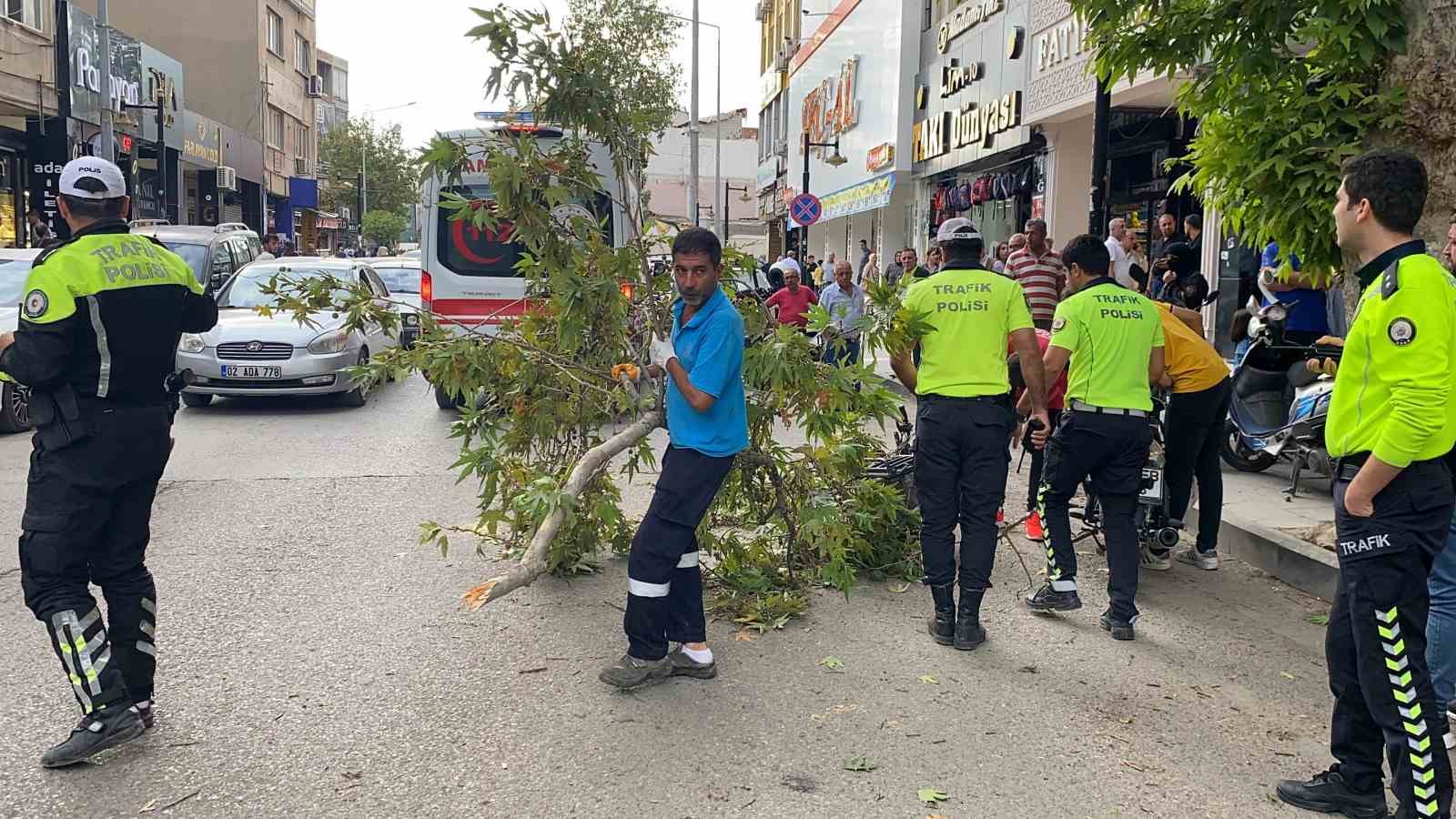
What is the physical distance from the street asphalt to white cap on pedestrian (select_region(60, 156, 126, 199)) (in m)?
1.84

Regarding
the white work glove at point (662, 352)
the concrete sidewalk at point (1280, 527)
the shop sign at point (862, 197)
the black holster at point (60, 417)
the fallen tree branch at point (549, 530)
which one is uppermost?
the shop sign at point (862, 197)

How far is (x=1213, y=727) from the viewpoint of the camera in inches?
175

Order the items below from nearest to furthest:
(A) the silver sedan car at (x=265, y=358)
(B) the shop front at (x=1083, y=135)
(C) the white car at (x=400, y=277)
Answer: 1. (A) the silver sedan car at (x=265, y=358)
2. (B) the shop front at (x=1083, y=135)
3. (C) the white car at (x=400, y=277)

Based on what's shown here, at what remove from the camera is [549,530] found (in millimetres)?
4477

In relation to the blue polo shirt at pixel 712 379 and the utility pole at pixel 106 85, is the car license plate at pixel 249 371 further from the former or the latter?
the utility pole at pixel 106 85

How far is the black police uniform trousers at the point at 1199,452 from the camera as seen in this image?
657 cm

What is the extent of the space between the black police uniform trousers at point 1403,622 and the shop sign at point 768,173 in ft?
150

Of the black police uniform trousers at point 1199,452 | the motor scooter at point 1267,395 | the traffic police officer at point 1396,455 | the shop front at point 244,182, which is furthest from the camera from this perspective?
the shop front at point 244,182

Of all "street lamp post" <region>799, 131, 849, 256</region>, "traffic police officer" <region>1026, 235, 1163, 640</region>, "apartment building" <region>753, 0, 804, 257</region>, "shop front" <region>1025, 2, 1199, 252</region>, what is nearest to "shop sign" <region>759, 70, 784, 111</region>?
"apartment building" <region>753, 0, 804, 257</region>

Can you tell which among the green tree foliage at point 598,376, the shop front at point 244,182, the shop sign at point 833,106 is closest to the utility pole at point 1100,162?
the green tree foliage at point 598,376

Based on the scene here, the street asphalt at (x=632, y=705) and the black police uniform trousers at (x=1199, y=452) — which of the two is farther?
the black police uniform trousers at (x=1199, y=452)

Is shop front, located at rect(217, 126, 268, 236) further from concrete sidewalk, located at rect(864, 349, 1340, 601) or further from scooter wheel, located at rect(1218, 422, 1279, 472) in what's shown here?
concrete sidewalk, located at rect(864, 349, 1340, 601)

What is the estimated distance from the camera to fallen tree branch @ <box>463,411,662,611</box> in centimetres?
391

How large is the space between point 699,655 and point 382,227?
63756 mm
